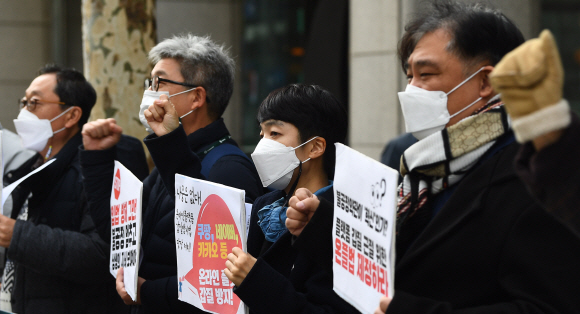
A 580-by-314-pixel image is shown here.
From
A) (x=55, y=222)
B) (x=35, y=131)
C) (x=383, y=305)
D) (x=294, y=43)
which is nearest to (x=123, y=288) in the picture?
(x=55, y=222)

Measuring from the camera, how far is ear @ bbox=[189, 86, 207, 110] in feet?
11.3

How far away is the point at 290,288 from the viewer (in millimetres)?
2250

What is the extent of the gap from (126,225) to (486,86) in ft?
5.69

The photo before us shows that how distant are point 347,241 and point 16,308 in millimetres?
2396

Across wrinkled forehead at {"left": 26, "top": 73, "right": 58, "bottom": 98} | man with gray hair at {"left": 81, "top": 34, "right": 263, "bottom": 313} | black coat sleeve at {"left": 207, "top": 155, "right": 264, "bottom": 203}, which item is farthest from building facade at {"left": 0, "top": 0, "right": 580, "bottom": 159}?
black coat sleeve at {"left": 207, "top": 155, "right": 264, "bottom": 203}

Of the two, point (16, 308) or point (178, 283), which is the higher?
point (178, 283)

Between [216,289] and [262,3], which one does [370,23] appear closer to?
[262,3]

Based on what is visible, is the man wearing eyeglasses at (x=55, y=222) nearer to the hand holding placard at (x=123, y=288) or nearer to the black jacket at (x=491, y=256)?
the hand holding placard at (x=123, y=288)

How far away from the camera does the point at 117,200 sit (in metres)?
3.19

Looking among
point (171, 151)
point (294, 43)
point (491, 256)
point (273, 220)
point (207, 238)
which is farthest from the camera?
point (294, 43)

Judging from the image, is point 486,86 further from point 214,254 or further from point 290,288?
point 214,254

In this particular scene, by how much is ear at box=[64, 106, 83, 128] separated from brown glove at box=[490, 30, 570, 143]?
3246mm

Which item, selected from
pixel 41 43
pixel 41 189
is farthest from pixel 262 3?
pixel 41 189

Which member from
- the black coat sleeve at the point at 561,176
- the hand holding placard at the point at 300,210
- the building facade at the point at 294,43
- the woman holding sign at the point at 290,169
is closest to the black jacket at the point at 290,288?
the woman holding sign at the point at 290,169
